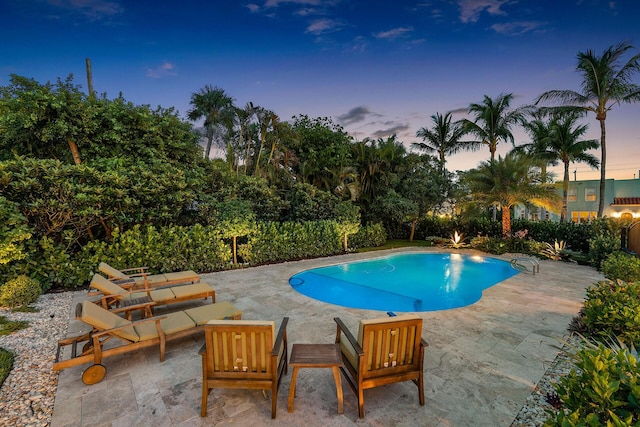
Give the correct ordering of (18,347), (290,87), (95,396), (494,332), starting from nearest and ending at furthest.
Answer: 1. (95,396)
2. (18,347)
3. (494,332)
4. (290,87)

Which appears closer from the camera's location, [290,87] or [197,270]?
[197,270]

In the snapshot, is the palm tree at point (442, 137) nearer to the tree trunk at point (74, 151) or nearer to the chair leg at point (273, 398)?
the tree trunk at point (74, 151)

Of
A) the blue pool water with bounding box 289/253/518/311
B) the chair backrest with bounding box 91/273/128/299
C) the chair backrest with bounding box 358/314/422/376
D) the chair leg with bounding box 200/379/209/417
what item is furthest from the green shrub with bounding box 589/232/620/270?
the chair backrest with bounding box 91/273/128/299

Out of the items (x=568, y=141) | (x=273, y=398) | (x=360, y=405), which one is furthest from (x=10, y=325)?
(x=568, y=141)

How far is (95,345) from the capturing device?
12.2ft

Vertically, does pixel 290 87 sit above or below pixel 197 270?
Answer: above

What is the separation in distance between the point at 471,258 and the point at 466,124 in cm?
1312

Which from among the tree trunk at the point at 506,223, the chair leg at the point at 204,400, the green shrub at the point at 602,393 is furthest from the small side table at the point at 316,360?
the tree trunk at the point at 506,223

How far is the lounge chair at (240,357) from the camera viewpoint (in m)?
3.06

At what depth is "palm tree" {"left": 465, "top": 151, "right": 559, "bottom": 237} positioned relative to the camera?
47.6 ft

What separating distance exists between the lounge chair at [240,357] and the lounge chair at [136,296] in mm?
3118

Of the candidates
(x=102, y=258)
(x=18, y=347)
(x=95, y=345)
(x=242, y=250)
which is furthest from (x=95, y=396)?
(x=242, y=250)

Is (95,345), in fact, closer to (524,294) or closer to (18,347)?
(18,347)

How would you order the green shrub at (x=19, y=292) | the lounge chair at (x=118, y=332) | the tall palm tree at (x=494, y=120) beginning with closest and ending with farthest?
the lounge chair at (x=118, y=332), the green shrub at (x=19, y=292), the tall palm tree at (x=494, y=120)
